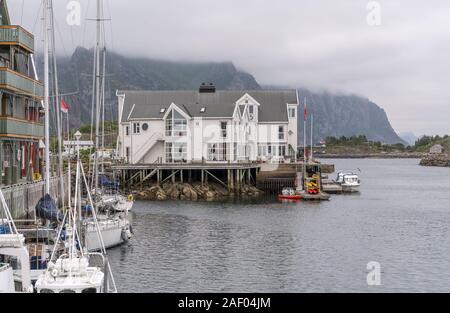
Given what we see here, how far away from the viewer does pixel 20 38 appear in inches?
1864

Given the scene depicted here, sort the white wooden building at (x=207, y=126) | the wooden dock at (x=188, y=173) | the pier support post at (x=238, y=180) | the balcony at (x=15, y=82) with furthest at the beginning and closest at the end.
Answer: the white wooden building at (x=207, y=126)
the pier support post at (x=238, y=180)
the wooden dock at (x=188, y=173)
the balcony at (x=15, y=82)

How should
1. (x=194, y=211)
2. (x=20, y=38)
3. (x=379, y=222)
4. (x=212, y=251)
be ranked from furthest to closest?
1. (x=194, y=211)
2. (x=379, y=222)
3. (x=20, y=38)
4. (x=212, y=251)

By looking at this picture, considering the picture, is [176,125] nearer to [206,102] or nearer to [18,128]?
[206,102]

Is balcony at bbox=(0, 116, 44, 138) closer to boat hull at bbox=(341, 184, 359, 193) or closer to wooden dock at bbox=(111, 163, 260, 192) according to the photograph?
wooden dock at bbox=(111, 163, 260, 192)

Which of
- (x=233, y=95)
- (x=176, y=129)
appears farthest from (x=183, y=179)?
(x=233, y=95)

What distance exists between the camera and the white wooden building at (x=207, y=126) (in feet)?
265

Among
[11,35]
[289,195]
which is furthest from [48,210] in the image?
[289,195]

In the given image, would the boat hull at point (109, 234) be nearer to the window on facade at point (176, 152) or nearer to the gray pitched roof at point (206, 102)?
the window on facade at point (176, 152)

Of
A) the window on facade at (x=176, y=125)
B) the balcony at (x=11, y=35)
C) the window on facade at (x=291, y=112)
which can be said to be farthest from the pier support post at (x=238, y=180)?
the balcony at (x=11, y=35)

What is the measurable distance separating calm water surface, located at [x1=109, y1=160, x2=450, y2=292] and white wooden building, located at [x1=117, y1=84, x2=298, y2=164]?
1476 centimetres

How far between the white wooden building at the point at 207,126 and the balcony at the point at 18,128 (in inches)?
1173
